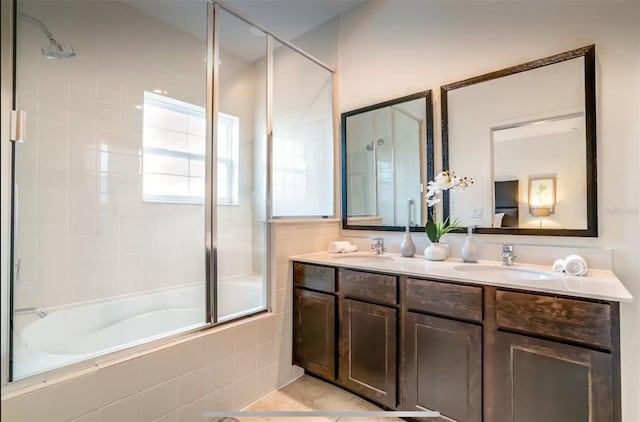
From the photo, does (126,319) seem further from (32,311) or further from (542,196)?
(542,196)

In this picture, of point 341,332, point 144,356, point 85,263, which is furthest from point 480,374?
point 85,263

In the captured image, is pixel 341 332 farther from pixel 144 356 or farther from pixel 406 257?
pixel 144 356

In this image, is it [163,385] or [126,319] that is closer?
[163,385]

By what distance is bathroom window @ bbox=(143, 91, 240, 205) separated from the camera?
246cm

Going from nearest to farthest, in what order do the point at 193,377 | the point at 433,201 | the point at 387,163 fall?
the point at 193,377 < the point at 433,201 < the point at 387,163

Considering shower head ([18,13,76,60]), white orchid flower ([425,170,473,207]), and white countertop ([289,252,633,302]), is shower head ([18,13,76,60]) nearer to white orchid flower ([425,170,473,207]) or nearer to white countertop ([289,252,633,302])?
white countertop ([289,252,633,302])

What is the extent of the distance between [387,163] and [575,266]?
1289mm

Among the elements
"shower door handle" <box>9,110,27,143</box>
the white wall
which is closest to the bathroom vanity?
the white wall

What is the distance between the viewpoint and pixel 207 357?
5.98ft

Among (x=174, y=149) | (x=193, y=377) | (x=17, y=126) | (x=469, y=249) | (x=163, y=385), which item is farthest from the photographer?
(x=174, y=149)

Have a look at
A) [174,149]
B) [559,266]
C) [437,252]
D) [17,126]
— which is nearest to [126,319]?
[174,149]

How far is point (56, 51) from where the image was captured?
6.71 ft

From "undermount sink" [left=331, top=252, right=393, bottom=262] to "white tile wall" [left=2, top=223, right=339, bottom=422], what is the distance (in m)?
0.23

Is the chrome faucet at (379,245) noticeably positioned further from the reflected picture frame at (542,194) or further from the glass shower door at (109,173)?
the glass shower door at (109,173)
